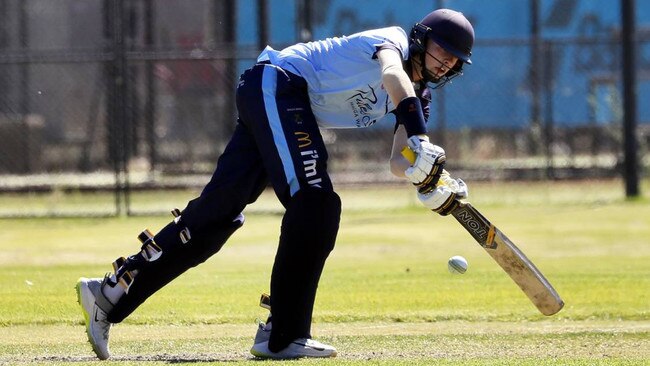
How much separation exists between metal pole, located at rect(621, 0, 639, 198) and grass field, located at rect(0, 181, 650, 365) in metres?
1.43

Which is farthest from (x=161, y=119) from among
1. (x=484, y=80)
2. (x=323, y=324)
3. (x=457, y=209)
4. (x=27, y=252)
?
(x=457, y=209)

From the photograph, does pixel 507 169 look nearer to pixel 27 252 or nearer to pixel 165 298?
pixel 27 252

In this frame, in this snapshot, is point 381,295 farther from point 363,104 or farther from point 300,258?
point 300,258

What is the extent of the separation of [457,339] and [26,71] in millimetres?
16590

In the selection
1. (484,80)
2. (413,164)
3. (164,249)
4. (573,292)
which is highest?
(413,164)

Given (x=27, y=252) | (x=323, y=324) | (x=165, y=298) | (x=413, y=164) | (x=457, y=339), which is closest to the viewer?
(x=413, y=164)

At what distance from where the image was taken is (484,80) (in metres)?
22.0

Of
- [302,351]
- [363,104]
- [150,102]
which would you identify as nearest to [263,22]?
[150,102]

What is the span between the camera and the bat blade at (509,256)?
21.1 ft

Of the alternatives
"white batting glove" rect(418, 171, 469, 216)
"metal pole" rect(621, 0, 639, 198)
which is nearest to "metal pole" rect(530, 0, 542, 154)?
"metal pole" rect(621, 0, 639, 198)

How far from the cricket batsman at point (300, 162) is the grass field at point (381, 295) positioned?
0.31 m

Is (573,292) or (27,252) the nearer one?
(573,292)

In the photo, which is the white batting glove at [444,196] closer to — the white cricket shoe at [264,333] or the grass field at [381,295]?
the grass field at [381,295]

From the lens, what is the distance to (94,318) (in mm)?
6605
